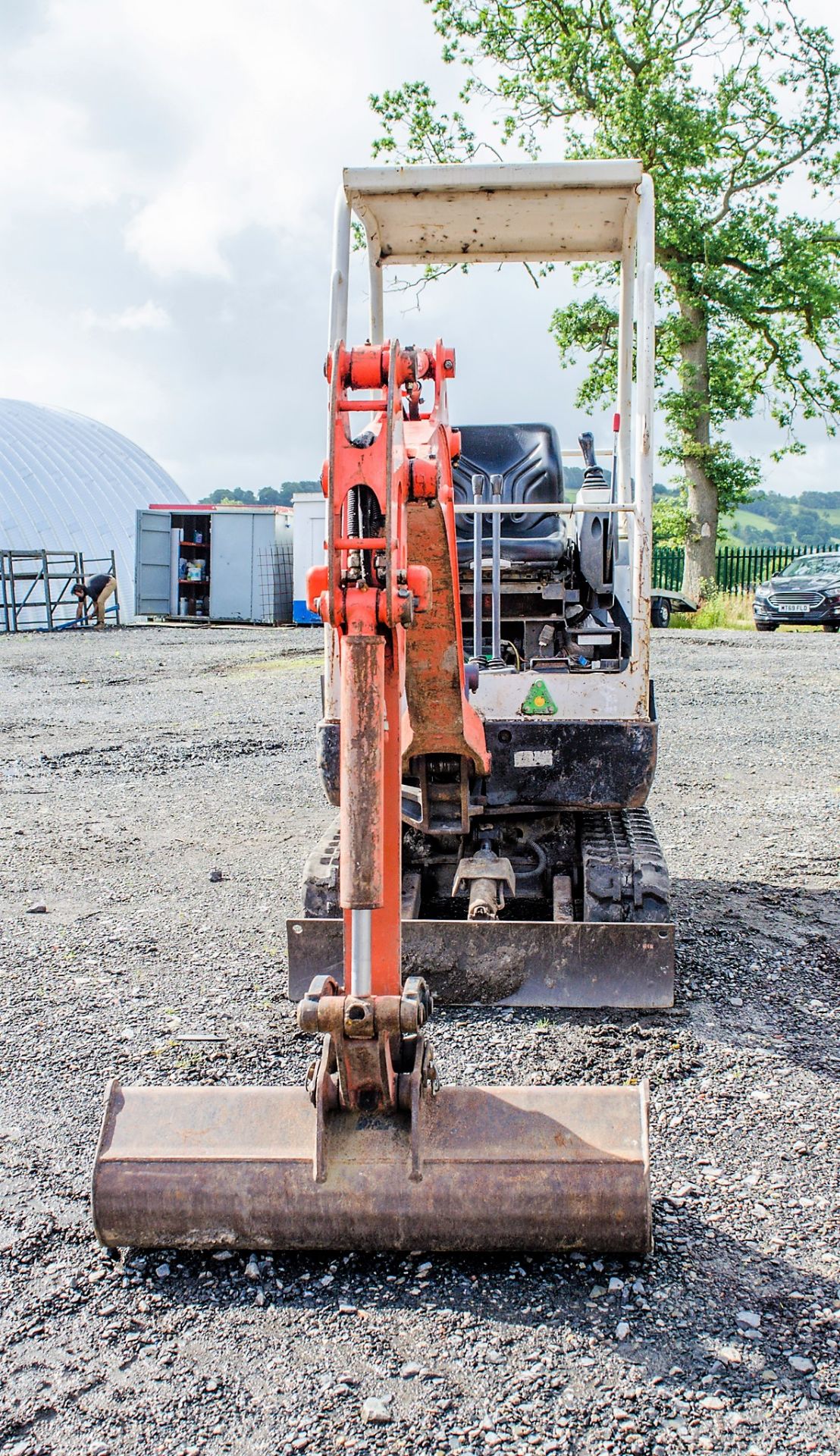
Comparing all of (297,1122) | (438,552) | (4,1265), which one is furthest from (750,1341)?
(438,552)

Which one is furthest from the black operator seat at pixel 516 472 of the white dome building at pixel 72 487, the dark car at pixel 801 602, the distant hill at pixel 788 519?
the distant hill at pixel 788 519

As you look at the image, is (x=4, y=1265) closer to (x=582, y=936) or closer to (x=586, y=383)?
(x=582, y=936)

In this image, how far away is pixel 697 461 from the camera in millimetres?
27453

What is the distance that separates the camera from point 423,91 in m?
27.3

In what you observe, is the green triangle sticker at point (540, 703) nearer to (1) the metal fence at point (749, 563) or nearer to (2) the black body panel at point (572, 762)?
(2) the black body panel at point (572, 762)

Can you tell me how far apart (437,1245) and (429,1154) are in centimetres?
21

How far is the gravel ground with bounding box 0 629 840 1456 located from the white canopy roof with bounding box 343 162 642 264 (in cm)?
313

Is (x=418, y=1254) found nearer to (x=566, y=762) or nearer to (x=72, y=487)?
(x=566, y=762)

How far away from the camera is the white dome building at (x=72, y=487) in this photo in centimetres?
3309

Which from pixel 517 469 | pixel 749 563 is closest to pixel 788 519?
pixel 749 563

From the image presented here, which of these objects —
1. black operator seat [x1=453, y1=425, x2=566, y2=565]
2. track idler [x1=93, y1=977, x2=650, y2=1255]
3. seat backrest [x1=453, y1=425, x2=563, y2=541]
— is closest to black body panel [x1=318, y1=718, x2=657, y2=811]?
black operator seat [x1=453, y1=425, x2=566, y2=565]

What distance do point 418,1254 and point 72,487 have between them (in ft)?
114

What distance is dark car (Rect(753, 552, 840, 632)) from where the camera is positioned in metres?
22.5

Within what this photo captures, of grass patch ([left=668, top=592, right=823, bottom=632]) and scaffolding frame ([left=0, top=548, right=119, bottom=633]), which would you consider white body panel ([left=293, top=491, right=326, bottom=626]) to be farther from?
grass patch ([left=668, top=592, right=823, bottom=632])
